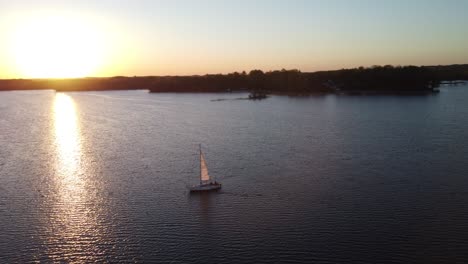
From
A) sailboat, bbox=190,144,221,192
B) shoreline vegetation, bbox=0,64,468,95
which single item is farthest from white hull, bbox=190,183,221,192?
shoreline vegetation, bbox=0,64,468,95

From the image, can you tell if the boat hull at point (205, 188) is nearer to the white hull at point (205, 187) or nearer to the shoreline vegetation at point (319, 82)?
the white hull at point (205, 187)

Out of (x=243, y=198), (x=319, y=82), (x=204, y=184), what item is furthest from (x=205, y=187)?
(x=319, y=82)

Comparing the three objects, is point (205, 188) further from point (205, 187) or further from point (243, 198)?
point (243, 198)

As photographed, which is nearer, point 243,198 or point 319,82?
point 243,198

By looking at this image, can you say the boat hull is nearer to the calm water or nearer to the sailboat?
the sailboat

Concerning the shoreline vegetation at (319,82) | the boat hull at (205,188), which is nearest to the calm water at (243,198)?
the boat hull at (205,188)

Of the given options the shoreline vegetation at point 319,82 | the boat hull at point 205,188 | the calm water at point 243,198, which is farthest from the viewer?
the shoreline vegetation at point 319,82

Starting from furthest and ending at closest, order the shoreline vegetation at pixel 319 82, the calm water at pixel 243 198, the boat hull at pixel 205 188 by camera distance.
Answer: the shoreline vegetation at pixel 319 82, the boat hull at pixel 205 188, the calm water at pixel 243 198

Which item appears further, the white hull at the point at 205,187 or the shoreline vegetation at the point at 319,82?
the shoreline vegetation at the point at 319,82

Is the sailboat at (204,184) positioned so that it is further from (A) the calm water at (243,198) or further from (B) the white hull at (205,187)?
(A) the calm water at (243,198)
